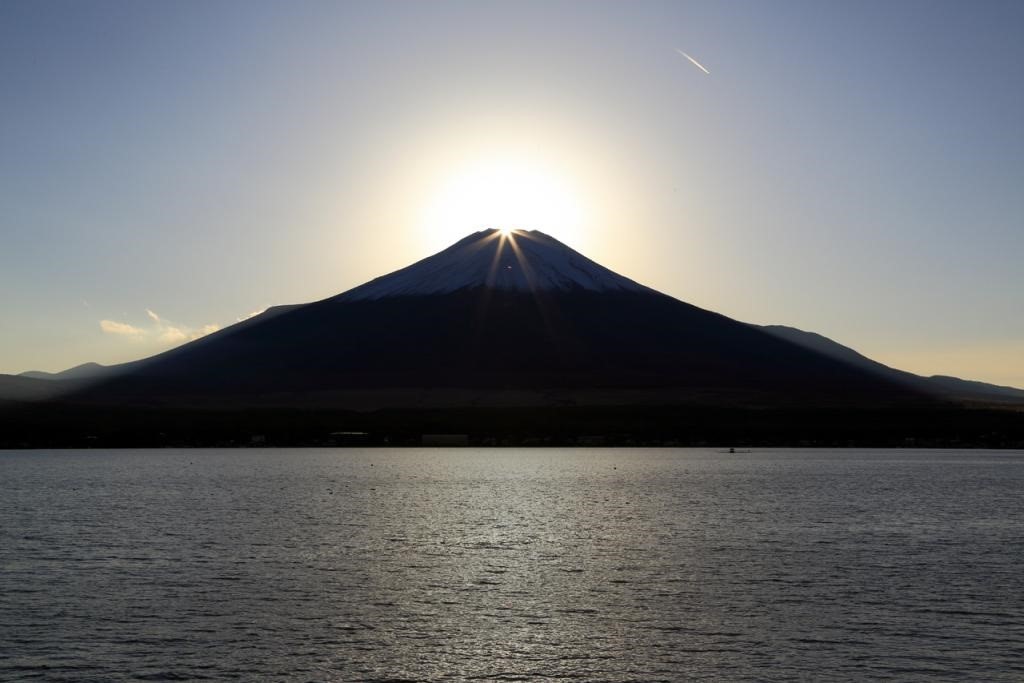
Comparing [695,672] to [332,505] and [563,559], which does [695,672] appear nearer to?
[563,559]

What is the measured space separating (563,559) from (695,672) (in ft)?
81.6

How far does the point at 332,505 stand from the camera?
90.2 metres

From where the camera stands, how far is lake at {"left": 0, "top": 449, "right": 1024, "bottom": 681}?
3238 cm

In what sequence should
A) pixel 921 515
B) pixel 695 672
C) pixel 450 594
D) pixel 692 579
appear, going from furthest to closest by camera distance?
pixel 921 515 < pixel 692 579 < pixel 450 594 < pixel 695 672

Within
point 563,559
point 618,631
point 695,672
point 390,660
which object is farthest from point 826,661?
point 563,559

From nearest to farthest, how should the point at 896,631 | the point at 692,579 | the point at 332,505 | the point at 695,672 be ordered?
the point at 695,672 → the point at 896,631 → the point at 692,579 → the point at 332,505

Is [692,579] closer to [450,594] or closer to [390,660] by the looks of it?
[450,594]

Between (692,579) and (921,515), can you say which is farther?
(921,515)

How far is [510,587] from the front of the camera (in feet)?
152

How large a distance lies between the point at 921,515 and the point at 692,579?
40.6 m

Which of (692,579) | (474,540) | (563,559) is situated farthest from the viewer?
(474,540)

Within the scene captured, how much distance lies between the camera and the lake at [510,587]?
32.4 metres

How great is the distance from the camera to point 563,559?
55.8 metres

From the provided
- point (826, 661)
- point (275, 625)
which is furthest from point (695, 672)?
point (275, 625)
